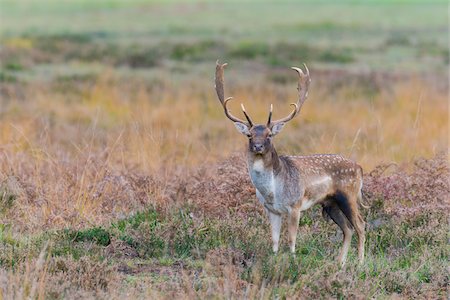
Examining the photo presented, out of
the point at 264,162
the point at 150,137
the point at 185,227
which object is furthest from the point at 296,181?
the point at 150,137

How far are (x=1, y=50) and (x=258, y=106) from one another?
13.5 m

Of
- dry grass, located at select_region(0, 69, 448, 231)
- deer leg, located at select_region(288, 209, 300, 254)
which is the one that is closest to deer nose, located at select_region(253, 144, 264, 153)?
deer leg, located at select_region(288, 209, 300, 254)

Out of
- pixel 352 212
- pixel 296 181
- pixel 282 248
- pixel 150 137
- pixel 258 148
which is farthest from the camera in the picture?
pixel 150 137

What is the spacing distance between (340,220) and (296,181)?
2.79 feet

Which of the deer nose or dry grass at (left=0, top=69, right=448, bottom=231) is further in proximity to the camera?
dry grass at (left=0, top=69, right=448, bottom=231)

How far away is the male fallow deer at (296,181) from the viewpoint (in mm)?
8844

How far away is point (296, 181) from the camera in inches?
357

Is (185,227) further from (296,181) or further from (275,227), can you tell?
(296,181)

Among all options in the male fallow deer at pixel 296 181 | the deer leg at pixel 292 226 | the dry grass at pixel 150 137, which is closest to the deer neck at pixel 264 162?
the male fallow deer at pixel 296 181

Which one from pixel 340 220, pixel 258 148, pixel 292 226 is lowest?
pixel 340 220

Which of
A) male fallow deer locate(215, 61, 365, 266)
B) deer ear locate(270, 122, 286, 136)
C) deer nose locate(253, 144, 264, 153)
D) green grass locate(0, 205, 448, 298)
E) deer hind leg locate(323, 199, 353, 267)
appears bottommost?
green grass locate(0, 205, 448, 298)

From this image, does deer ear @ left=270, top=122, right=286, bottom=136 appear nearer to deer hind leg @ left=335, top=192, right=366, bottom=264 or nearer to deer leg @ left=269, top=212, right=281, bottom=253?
deer leg @ left=269, top=212, right=281, bottom=253

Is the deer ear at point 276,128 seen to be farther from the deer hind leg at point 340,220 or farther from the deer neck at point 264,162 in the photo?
the deer hind leg at point 340,220

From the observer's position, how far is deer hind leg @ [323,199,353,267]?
9.45 m
